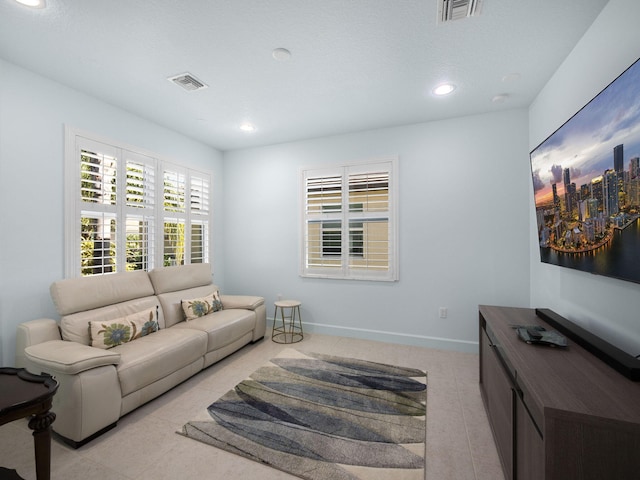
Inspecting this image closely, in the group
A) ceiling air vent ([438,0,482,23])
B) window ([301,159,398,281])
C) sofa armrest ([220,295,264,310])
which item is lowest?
sofa armrest ([220,295,264,310])

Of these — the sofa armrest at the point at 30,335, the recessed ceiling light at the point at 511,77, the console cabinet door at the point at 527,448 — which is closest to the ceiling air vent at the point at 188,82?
the sofa armrest at the point at 30,335

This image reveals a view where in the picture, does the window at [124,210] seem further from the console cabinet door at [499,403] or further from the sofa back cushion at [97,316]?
the console cabinet door at [499,403]

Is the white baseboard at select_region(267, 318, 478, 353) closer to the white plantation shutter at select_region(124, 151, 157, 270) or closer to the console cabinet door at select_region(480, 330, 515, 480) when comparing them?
the console cabinet door at select_region(480, 330, 515, 480)

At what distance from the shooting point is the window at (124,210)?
8.95ft

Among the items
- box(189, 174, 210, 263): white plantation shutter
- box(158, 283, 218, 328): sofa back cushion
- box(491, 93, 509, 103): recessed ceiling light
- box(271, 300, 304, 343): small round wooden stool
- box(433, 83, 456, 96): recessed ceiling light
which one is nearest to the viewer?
box(433, 83, 456, 96): recessed ceiling light

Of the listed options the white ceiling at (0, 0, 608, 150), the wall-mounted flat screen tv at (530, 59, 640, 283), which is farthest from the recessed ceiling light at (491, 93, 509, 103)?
the wall-mounted flat screen tv at (530, 59, 640, 283)

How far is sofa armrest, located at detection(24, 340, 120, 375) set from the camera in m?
1.82

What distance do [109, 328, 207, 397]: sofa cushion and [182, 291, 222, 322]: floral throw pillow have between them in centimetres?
36

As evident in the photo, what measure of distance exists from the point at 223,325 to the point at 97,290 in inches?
47.3

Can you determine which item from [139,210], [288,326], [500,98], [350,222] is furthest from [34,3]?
[288,326]

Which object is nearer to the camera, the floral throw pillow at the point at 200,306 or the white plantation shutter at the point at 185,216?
the floral throw pillow at the point at 200,306

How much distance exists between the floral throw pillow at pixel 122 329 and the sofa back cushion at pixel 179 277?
494 millimetres

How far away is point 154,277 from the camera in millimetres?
3258

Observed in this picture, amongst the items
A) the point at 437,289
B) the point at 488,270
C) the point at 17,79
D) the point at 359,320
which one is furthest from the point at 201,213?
the point at 488,270
